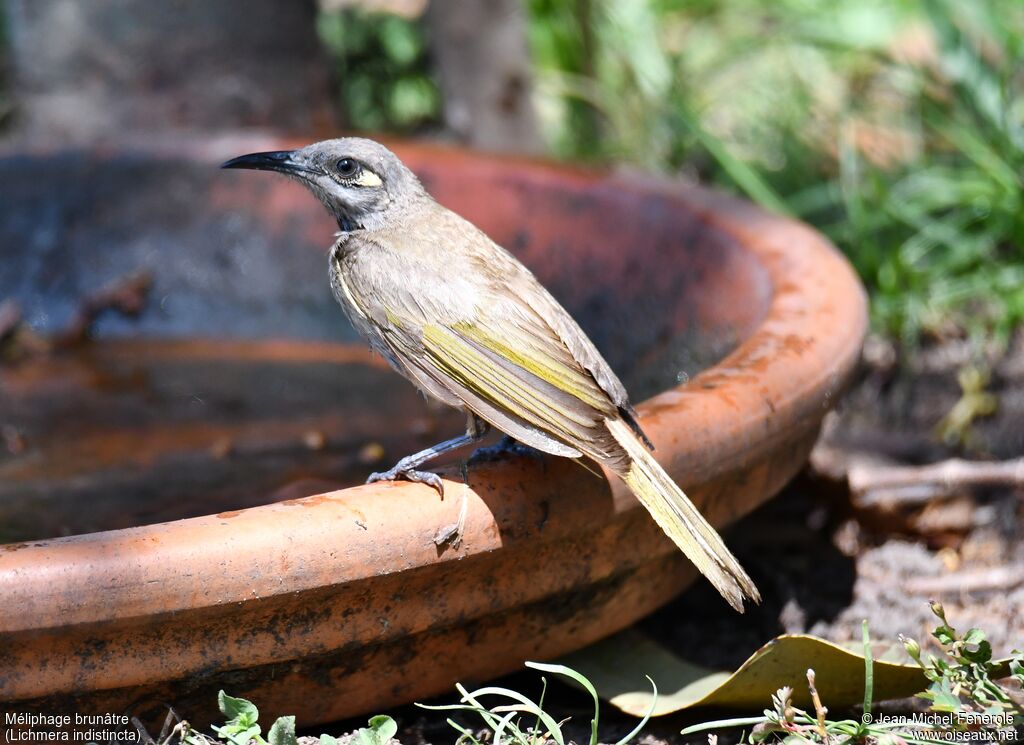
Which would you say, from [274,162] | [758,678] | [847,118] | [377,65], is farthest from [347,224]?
[377,65]

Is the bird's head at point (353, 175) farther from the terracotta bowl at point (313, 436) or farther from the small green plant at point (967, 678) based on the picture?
the small green plant at point (967, 678)

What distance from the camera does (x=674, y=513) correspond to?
2.69 m

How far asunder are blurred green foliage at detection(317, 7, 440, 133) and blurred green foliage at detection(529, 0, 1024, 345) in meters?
0.75

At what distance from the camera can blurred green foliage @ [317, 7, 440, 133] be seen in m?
7.23

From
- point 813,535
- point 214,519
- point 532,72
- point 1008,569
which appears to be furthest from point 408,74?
point 214,519

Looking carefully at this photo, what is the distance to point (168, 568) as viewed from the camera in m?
2.36

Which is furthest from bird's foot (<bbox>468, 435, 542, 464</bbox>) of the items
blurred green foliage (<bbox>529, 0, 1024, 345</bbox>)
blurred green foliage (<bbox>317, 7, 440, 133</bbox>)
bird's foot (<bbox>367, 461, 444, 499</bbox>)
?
blurred green foliage (<bbox>317, 7, 440, 133</bbox>)

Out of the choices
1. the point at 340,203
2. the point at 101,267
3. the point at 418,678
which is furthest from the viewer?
the point at 101,267

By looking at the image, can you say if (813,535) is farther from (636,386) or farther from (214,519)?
(214,519)

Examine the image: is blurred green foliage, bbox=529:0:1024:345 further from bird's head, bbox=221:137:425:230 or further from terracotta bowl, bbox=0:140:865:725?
bird's head, bbox=221:137:425:230

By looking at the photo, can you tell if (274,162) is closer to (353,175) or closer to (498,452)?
(353,175)

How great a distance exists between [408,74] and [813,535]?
4287mm

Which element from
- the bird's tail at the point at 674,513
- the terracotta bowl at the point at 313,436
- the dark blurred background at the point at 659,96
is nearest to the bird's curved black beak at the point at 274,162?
the terracotta bowl at the point at 313,436

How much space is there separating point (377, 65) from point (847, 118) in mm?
2743
